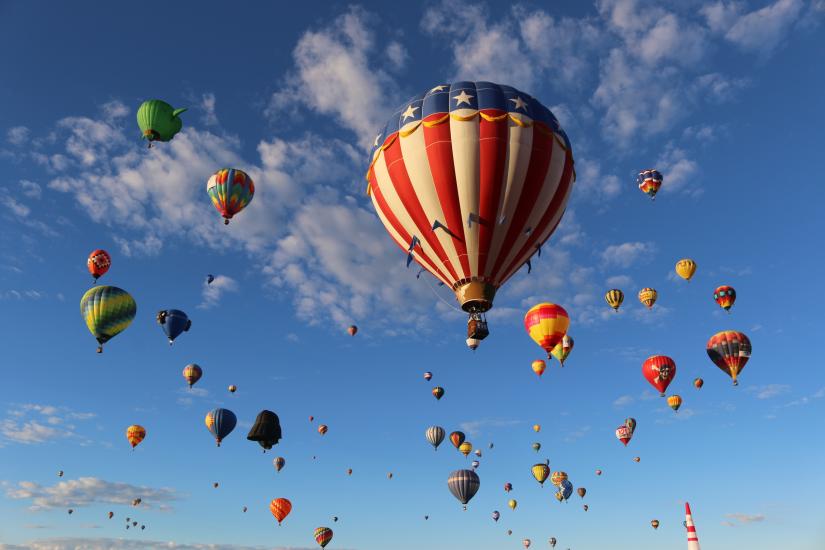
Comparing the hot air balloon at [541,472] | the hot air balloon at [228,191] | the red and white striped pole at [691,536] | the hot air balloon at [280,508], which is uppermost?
the hot air balloon at [228,191]

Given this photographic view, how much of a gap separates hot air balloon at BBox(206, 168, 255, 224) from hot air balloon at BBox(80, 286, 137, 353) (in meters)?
8.62

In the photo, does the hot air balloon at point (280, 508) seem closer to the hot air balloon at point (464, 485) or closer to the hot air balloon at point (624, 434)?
the hot air balloon at point (464, 485)

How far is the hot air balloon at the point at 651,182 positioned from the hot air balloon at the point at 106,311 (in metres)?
38.9

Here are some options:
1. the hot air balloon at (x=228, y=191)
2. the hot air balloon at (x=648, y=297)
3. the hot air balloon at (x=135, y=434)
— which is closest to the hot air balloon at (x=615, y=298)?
the hot air balloon at (x=648, y=297)

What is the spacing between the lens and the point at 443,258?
81.0ft

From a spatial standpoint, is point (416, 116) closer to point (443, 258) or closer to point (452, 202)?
point (452, 202)

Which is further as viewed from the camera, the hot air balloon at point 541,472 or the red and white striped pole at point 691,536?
the hot air balloon at point 541,472

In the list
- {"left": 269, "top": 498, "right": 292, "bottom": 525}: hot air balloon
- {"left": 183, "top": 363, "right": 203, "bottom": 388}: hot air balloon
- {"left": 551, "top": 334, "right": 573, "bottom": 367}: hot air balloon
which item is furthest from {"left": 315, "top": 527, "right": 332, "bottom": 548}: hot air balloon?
{"left": 551, "top": 334, "right": 573, "bottom": 367}: hot air balloon

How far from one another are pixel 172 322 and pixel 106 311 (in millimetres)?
9897

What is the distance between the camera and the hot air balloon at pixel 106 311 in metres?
34.1

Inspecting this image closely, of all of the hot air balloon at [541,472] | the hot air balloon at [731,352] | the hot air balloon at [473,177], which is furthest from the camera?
the hot air balloon at [541,472]

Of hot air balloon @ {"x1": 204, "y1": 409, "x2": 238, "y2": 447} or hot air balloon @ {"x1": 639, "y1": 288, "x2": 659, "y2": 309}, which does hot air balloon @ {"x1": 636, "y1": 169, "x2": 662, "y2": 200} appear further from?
hot air balloon @ {"x1": 204, "y1": 409, "x2": 238, "y2": 447}

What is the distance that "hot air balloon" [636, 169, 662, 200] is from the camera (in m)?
45.1

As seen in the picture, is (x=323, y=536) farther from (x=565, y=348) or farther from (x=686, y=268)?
(x=686, y=268)
